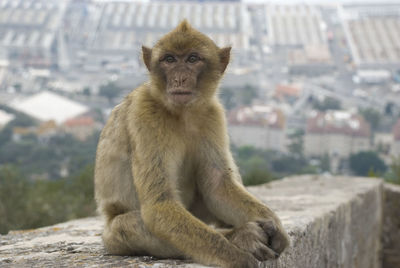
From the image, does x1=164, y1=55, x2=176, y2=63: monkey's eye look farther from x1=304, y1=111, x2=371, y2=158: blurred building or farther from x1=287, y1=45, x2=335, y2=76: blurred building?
x1=287, y1=45, x2=335, y2=76: blurred building

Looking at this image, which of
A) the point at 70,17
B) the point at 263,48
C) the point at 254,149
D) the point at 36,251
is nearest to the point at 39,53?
the point at 70,17

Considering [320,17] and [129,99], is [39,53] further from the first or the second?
[129,99]

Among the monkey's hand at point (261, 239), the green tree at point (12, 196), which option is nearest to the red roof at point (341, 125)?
the green tree at point (12, 196)

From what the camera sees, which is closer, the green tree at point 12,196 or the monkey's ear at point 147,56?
the monkey's ear at point 147,56

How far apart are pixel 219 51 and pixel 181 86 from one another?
18.0 inches

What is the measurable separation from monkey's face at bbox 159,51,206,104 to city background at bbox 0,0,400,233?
49.9ft

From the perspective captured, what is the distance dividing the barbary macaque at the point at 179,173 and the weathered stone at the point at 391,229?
3814mm

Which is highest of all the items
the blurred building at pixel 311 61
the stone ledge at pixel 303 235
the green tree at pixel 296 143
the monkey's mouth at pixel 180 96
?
the blurred building at pixel 311 61

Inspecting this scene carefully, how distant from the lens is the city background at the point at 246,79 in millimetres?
26391

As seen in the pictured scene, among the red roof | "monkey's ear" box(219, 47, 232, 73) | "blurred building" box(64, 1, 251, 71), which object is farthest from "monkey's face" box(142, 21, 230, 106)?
"blurred building" box(64, 1, 251, 71)

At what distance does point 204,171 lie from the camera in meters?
2.92

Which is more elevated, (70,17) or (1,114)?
(70,17)

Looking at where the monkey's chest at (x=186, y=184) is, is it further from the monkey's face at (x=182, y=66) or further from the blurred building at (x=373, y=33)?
the blurred building at (x=373, y=33)

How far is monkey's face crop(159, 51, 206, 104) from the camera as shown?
265cm
